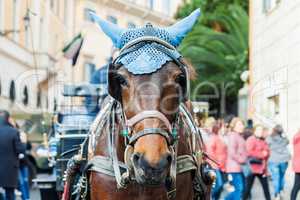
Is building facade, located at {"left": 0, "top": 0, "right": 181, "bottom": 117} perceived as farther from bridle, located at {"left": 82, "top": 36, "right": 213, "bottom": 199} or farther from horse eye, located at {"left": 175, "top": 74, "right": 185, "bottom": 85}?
horse eye, located at {"left": 175, "top": 74, "right": 185, "bottom": 85}

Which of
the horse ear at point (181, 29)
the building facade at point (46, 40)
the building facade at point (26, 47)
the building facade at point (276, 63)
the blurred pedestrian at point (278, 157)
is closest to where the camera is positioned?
the horse ear at point (181, 29)

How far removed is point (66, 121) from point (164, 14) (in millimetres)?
38475

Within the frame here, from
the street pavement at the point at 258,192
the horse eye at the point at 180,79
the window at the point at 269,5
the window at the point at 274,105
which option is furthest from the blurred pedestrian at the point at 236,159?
the window at the point at 269,5

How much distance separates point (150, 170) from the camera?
163 inches

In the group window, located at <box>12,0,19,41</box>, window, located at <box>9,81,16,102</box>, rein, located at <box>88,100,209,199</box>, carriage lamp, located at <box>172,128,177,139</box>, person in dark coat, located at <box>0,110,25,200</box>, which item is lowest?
person in dark coat, located at <box>0,110,25,200</box>

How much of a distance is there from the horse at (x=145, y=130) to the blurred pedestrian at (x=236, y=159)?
742 centimetres

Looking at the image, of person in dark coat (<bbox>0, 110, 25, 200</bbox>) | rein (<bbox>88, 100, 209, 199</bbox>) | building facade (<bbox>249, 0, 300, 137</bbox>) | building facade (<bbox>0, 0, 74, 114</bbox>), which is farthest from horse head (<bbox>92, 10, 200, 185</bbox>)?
building facade (<bbox>0, 0, 74, 114</bbox>)

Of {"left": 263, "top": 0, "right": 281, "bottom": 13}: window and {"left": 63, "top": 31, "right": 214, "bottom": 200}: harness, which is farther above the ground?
{"left": 263, "top": 0, "right": 281, "bottom": 13}: window

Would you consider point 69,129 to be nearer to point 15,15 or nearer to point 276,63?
point 276,63

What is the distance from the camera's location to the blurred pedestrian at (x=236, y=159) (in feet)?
42.1

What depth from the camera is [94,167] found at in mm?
5113

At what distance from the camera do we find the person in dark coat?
38.4 ft

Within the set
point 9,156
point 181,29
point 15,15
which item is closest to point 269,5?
point 15,15

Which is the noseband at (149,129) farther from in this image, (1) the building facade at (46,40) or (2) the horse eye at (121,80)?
(1) the building facade at (46,40)
